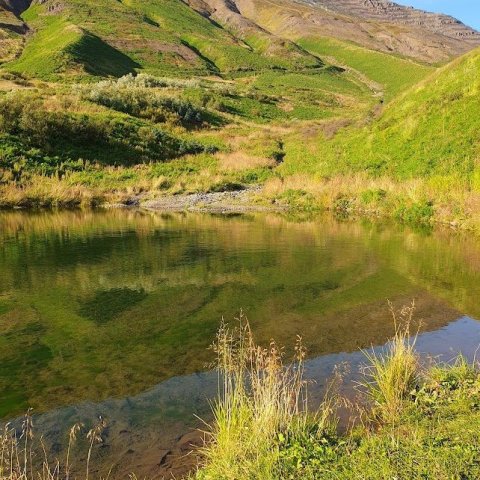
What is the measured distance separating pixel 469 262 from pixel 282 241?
651cm

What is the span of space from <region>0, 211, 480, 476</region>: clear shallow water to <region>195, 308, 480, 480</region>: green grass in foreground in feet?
3.74

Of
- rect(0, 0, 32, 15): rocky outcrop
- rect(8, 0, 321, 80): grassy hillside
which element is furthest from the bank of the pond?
rect(0, 0, 32, 15): rocky outcrop

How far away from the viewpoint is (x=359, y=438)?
600 cm

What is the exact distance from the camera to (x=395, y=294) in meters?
13.1

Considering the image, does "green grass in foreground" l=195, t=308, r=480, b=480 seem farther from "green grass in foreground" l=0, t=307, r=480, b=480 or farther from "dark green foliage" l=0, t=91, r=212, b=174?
"dark green foliage" l=0, t=91, r=212, b=174

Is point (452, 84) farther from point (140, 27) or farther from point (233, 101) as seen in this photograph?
point (140, 27)

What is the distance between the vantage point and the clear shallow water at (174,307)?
737 centimetres

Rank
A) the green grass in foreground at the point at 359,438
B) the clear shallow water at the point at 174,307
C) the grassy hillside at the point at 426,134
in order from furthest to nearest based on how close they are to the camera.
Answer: the grassy hillside at the point at 426,134
the clear shallow water at the point at 174,307
the green grass in foreground at the point at 359,438

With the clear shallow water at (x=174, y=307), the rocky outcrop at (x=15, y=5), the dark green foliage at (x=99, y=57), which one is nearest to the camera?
the clear shallow water at (x=174, y=307)

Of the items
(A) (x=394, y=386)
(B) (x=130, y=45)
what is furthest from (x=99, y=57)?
(A) (x=394, y=386)

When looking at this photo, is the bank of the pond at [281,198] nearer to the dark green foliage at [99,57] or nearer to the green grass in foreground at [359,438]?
the green grass in foreground at [359,438]

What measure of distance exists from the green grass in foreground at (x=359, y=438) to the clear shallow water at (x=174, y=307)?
3.74 ft

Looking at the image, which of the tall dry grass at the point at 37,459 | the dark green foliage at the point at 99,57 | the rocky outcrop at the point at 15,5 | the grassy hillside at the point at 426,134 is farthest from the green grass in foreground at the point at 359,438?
the rocky outcrop at the point at 15,5

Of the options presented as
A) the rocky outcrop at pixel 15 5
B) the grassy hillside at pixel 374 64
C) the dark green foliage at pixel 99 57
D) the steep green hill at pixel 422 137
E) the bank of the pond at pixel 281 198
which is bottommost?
the bank of the pond at pixel 281 198
